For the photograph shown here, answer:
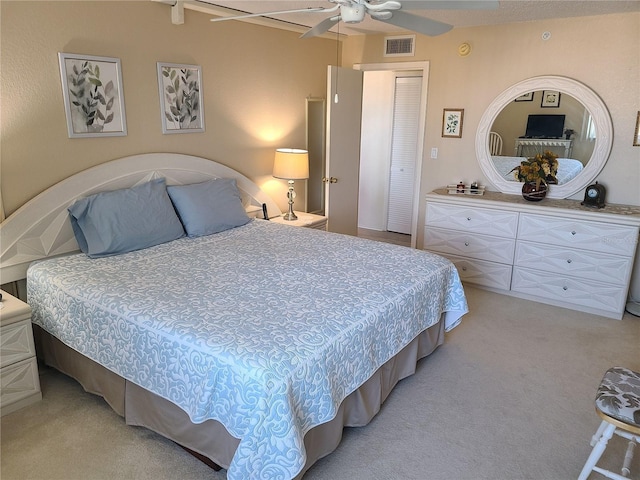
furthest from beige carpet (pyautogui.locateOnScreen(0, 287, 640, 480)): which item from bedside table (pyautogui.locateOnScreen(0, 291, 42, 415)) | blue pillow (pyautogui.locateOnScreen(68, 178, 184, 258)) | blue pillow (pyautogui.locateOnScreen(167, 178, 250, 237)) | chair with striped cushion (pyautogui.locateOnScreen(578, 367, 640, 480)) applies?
blue pillow (pyautogui.locateOnScreen(167, 178, 250, 237))

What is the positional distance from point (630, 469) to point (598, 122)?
280 cm

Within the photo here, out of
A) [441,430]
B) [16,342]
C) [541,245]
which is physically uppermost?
[541,245]

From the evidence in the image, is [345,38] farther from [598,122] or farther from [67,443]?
[67,443]

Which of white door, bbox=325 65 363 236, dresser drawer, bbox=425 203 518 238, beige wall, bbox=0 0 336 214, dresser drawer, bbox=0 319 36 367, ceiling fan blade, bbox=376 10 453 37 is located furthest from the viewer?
white door, bbox=325 65 363 236

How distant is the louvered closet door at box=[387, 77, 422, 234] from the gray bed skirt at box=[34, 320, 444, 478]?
3.30 m

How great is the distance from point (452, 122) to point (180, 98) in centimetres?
259

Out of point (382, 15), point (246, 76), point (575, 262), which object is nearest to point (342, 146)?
point (246, 76)

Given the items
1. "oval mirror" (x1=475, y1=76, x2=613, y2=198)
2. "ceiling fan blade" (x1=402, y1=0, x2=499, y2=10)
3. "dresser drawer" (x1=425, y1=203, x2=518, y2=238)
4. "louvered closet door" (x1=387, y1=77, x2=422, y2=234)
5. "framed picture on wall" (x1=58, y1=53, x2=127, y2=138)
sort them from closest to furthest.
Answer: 1. "ceiling fan blade" (x1=402, y1=0, x2=499, y2=10)
2. "framed picture on wall" (x1=58, y1=53, x2=127, y2=138)
3. "oval mirror" (x1=475, y1=76, x2=613, y2=198)
4. "dresser drawer" (x1=425, y1=203, x2=518, y2=238)
5. "louvered closet door" (x1=387, y1=77, x2=422, y2=234)

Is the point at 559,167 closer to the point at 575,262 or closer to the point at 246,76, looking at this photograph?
the point at 575,262

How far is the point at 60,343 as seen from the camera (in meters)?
2.66

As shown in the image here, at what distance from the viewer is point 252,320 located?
6.77 feet

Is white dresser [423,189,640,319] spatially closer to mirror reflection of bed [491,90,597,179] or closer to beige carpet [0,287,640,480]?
mirror reflection of bed [491,90,597,179]

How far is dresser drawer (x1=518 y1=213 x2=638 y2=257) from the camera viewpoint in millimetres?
3543

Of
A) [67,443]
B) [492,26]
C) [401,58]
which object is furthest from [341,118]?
[67,443]
